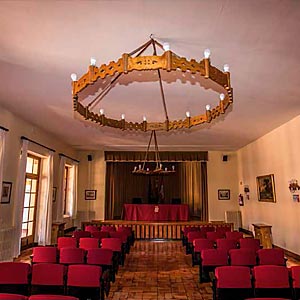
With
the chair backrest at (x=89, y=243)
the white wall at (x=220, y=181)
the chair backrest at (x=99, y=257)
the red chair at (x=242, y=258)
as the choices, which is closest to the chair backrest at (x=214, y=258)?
the red chair at (x=242, y=258)

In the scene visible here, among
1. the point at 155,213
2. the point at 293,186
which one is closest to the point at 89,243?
the point at 293,186

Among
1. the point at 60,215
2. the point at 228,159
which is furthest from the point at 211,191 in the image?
the point at 60,215

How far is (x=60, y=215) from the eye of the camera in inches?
403

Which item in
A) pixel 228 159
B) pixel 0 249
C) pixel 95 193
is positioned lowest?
pixel 0 249

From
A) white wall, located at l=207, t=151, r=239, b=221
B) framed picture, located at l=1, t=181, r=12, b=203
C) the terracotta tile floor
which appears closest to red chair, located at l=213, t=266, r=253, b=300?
the terracotta tile floor

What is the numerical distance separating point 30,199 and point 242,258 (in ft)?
21.8

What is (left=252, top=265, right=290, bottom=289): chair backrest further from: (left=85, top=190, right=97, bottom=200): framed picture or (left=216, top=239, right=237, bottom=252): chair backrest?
(left=85, top=190, right=97, bottom=200): framed picture

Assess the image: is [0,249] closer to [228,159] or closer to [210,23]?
[210,23]

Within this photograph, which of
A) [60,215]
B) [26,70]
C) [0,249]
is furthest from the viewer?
[60,215]

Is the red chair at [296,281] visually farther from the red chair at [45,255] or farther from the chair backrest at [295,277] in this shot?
the red chair at [45,255]

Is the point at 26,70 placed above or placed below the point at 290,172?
above

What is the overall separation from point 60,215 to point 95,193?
7.61ft

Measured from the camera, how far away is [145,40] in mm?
3564

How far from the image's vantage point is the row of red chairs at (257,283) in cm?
335
